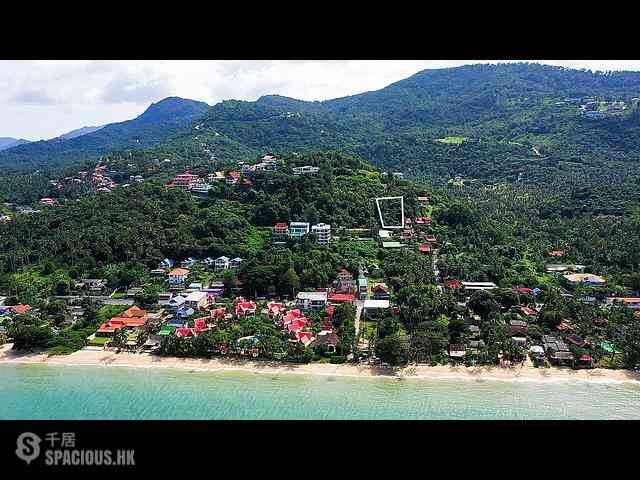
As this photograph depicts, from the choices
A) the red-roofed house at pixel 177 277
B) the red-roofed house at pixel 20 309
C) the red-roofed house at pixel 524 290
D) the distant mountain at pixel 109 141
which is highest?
the distant mountain at pixel 109 141

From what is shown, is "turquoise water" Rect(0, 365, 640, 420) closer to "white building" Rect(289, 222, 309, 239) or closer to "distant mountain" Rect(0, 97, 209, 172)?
"white building" Rect(289, 222, 309, 239)

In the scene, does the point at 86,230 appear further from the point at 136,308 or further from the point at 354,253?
the point at 354,253

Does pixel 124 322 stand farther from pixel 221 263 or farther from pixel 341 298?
pixel 341 298

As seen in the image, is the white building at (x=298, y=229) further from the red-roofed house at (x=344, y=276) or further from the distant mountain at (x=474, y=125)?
the distant mountain at (x=474, y=125)

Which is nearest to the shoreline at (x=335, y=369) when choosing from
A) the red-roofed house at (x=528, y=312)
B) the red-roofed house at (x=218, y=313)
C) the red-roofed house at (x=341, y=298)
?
the red-roofed house at (x=218, y=313)

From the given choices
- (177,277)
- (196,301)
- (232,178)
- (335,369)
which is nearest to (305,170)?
(232,178)

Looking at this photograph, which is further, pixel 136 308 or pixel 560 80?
pixel 560 80
